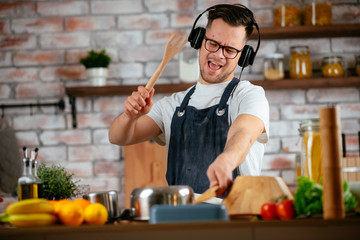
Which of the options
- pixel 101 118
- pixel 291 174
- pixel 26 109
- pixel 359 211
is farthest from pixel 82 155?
pixel 359 211

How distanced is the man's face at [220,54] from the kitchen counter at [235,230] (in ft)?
3.61

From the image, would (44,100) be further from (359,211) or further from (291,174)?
(359,211)

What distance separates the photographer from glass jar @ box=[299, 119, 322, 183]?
54.8 inches

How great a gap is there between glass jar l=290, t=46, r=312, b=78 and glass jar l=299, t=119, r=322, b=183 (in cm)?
170

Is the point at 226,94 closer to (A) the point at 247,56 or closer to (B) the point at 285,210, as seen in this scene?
(A) the point at 247,56

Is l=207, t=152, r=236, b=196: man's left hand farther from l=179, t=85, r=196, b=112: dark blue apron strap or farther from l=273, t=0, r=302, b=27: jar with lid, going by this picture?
l=273, t=0, r=302, b=27: jar with lid

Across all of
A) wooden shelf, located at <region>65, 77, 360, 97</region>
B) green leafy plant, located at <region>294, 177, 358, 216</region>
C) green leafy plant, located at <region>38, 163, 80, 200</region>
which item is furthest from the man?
wooden shelf, located at <region>65, 77, 360, 97</region>

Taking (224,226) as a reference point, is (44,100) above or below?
above

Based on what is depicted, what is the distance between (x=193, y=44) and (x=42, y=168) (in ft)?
2.49

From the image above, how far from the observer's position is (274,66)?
10.2 ft

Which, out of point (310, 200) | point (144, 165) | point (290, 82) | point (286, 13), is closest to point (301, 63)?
point (290, 82)

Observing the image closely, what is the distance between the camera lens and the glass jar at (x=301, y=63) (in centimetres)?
307

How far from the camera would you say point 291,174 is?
10.3 ft

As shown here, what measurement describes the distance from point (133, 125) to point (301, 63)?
1417mm
